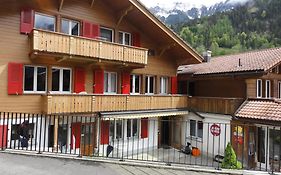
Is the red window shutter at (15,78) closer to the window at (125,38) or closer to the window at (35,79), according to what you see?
the window at (35,79)

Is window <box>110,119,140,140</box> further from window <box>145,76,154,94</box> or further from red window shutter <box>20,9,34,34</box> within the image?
red window shutter <box>20,9,34,34</box>

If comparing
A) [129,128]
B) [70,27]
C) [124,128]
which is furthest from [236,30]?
[70,27]

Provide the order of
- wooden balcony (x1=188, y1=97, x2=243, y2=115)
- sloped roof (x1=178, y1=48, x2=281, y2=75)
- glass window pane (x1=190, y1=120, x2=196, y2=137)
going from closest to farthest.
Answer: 1. sloped roof (x1=178, y1=48, x2=281, y2=75)
2. wooden balcony (x1=188, y1=97, x2=243, y2=115)
3. glass window pane (x1=190, y1=120, x2=196, y2=137)

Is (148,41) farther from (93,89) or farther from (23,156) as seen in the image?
(23,156)

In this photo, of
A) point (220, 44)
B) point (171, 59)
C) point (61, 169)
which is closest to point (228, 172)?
point (61, 169)

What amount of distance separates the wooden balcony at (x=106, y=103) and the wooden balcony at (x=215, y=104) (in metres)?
0.78

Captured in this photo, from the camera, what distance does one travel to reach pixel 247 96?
732 inches

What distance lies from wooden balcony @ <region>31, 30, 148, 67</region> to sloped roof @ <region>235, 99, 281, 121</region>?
7.01 metres

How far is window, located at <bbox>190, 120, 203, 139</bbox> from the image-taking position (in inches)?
835

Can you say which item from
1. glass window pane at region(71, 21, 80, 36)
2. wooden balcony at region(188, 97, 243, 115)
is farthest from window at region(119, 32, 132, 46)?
wooden balcony at region(188, 97, 243, 115)

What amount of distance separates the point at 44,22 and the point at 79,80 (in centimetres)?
373

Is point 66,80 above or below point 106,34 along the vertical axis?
below

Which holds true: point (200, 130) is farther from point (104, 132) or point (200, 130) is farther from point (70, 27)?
point (70, 27)

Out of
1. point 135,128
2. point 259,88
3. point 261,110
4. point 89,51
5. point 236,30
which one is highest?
point 236,30
